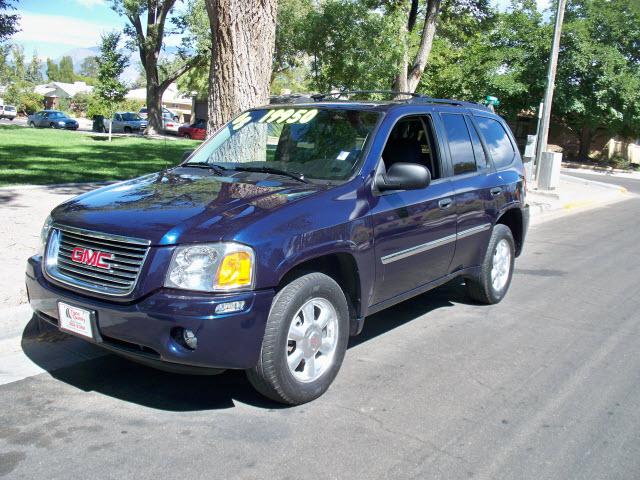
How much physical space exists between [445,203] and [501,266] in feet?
5.43

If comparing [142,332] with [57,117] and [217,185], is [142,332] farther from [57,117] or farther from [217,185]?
[57,117]

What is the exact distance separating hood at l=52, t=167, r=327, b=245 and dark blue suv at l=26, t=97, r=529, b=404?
13mm

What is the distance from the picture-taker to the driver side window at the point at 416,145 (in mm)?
4887

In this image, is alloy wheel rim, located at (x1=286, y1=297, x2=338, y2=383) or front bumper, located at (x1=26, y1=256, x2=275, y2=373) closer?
front bumper, located at (x1=26, y1=256, x2=275, y2=373)

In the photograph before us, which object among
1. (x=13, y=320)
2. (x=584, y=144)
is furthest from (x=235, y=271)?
(x=584, y=144)

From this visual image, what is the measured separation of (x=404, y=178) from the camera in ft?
13.7

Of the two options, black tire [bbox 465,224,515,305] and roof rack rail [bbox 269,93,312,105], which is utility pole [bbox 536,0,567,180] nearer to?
black tire [bbox 465,224,515,305]

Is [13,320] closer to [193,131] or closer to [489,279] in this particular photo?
[489,279]

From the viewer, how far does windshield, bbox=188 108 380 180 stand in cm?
440

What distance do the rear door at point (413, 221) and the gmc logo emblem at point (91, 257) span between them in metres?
1.68

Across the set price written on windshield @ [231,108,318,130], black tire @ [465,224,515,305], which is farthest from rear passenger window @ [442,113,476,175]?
price written on windshield @ [231,108,318,130]

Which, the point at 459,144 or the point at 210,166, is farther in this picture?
the point at 459,144

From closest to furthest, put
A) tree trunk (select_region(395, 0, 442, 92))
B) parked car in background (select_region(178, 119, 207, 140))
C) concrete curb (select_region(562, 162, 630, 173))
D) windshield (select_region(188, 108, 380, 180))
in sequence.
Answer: windshield (select_region(188, 108, 380, 180)) → tree trunk (select_region(395, 0, 442, 92)) → concrete curb (select_region(562, 162, 630, 173)) → parked car in background (select_region(178, 119, 207, 140))

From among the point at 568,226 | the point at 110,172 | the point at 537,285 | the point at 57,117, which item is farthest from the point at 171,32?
the point at 537,285
